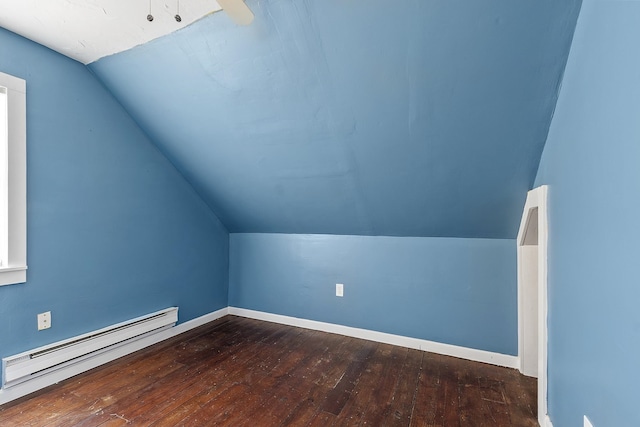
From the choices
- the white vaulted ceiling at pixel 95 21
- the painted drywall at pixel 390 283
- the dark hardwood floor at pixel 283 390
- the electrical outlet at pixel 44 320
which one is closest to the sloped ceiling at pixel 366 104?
the white vaulted ceiling at pixel 95 21

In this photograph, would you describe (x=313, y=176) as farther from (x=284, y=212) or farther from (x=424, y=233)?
(x=424, y=233)

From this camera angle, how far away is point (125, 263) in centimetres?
234

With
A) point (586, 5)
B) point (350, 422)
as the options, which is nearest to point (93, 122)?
point (350, 422)

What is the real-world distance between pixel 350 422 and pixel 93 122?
251cm

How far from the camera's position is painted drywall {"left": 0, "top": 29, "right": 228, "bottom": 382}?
1.83m

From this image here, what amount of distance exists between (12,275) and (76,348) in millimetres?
602

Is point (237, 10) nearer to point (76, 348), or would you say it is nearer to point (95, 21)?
point (95, 21)

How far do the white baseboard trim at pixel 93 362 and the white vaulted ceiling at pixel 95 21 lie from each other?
6.62ft

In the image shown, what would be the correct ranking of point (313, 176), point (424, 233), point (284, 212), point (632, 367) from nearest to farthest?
point (632, 367)
point (313, 176)
point (424, 233)
point (284, 212)

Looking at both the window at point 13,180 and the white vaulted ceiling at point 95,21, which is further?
the window at point 13,180

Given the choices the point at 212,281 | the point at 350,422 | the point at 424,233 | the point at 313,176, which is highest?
the point at 313,176

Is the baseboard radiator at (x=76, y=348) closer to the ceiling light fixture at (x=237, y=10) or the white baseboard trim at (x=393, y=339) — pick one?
the white baseboard trim at (x=393, y=339)

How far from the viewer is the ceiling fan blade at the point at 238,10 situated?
49.7 inches

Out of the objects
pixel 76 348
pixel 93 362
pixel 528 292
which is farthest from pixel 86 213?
pixel 528 292
